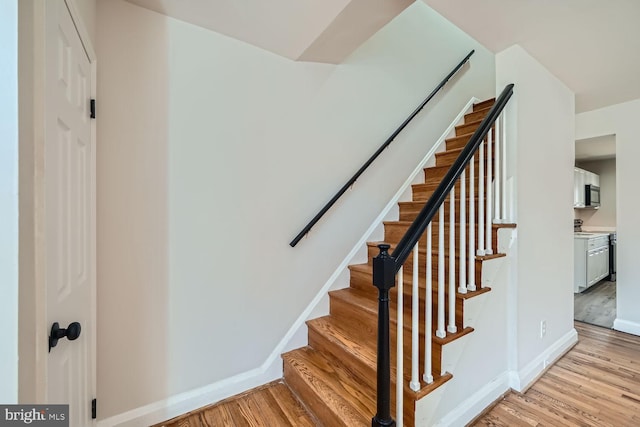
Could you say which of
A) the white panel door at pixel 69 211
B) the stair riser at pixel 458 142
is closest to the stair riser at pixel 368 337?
the white panel door at pixel 69 211

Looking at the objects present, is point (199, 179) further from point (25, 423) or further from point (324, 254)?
point (25, 423)

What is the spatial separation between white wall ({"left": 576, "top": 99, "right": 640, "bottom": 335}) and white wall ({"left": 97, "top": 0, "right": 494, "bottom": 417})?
2.59m

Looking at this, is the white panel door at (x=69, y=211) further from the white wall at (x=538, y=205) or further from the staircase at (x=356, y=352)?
the white wall at (x=538, y=205)

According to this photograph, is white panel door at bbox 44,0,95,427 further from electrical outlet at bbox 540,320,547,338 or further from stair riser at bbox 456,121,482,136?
stair riser at bbox 456,121,482,136

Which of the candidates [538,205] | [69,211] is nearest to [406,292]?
[538,205]

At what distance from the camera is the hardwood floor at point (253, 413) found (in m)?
1.55

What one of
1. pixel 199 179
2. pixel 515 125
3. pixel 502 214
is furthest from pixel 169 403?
pixel 515 125

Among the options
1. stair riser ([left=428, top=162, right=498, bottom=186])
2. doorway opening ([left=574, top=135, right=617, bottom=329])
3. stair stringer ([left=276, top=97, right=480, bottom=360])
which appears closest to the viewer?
stair stringer ([left=276, top=97, right=480, bottom=360])

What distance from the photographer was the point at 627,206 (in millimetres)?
2744

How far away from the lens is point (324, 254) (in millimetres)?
2203

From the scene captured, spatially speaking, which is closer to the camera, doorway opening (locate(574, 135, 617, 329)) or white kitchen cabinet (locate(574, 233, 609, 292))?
doorway opening (locate(574, 135, 617, 329))

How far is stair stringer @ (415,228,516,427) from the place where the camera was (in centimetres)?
142

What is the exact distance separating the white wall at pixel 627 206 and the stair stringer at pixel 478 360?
6.68 ft
